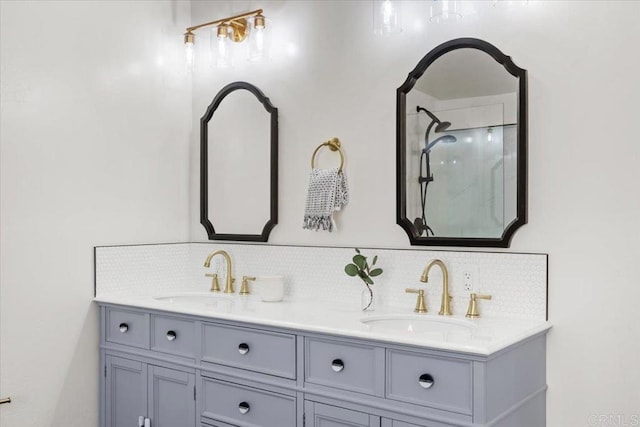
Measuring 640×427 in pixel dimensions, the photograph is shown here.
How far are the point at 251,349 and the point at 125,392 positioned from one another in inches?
33.9

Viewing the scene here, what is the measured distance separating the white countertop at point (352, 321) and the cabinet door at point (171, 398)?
0.28 m

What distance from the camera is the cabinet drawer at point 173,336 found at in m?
2.56

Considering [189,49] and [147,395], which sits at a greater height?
[189,49]

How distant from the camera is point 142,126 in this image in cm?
317

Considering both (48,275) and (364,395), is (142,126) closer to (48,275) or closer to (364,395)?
(48,275)

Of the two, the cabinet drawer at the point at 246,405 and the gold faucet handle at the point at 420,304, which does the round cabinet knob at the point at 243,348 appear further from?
the gold faucet handle at the point at 420,304

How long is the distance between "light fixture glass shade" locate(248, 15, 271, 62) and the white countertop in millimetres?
1198

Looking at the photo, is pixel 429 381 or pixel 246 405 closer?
pixel 429 381

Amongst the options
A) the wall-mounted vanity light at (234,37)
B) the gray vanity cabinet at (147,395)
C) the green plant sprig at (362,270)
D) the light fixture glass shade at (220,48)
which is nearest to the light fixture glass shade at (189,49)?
the wall-mounted vanity light at (234,37)

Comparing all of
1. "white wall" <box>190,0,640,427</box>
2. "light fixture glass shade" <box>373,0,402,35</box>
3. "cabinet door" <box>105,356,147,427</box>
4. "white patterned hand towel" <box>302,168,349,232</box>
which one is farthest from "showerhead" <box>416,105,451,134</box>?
"cabinet door" <box>105,356,147,427</box>

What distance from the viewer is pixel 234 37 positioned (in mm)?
3166

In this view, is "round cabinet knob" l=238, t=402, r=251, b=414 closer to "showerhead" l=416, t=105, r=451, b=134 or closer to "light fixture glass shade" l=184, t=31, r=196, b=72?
"showerhead" l=416, t=105, r=451, b=134

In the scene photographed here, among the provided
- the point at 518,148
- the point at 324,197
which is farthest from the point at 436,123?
the point at 324,197

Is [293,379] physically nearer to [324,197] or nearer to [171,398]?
[171,398]
